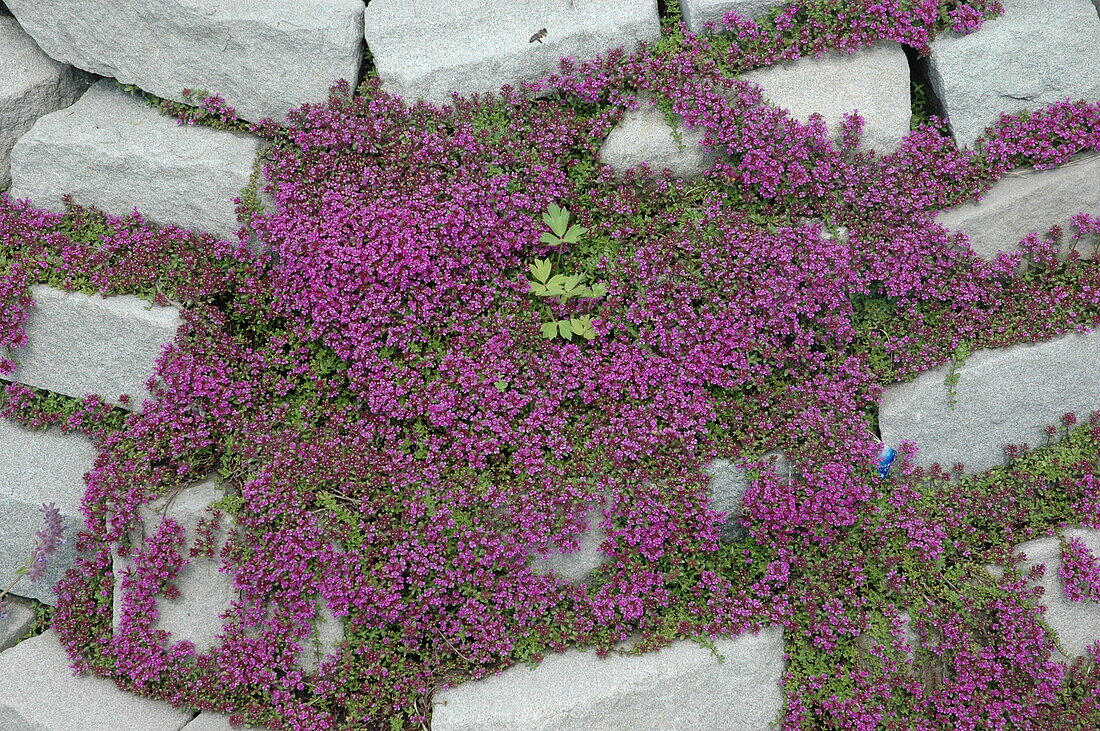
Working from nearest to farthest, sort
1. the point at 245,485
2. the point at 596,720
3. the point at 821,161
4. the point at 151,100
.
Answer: the point at 596,720 < the point at 245,485 < the point at 821,161 < the point at 151,100

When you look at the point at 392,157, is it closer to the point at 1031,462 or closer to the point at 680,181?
the point at 680,181

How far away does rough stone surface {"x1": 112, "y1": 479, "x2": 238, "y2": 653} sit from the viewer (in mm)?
5465

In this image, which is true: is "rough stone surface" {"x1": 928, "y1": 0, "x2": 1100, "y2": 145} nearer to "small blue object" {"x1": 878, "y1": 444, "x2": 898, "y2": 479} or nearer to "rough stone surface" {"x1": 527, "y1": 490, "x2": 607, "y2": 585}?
"small blue object" {"x1": 878, "y1": 444, "x2": 898, "y2": 479}

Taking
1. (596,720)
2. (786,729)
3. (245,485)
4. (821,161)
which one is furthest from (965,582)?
(245,485)

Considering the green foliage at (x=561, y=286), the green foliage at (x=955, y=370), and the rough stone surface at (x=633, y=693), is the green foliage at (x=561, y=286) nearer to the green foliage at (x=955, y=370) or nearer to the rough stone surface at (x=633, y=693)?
the rough stone surface at (x=633, y=693)

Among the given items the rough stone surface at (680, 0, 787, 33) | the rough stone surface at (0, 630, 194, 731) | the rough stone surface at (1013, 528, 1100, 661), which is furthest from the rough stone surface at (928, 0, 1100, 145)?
the rough stone surface at (0, 630, 194, 731)

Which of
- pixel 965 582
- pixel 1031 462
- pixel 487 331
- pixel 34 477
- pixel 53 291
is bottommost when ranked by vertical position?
pixel 965 582

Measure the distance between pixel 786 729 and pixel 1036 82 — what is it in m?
5.08

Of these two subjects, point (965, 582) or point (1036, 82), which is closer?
point (965, 582)

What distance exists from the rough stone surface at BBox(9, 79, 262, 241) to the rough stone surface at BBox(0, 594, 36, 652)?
3.12 metres

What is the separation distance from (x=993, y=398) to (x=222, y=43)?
6.31 metres

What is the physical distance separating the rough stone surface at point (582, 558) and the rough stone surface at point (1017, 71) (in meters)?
4.02

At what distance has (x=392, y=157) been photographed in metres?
6.00

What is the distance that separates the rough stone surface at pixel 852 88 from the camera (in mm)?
6066
